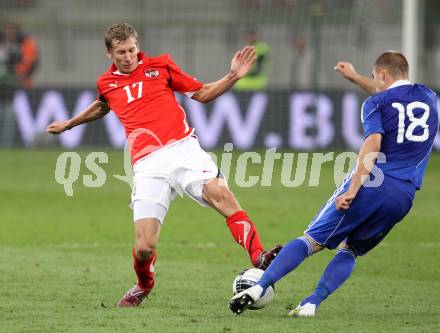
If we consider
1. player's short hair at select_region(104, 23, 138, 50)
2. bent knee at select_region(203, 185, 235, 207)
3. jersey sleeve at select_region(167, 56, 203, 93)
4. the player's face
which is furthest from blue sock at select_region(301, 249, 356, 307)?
player's short hair at select_region(104, 23, 138, 50)

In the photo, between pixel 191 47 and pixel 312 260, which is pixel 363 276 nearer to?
pixel 312 260

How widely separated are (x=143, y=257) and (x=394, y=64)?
2305 millimetres

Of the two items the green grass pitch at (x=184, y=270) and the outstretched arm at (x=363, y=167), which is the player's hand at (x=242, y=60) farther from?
the green grass pitch at (x=184, y=270)

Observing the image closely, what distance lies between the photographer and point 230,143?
2162cm

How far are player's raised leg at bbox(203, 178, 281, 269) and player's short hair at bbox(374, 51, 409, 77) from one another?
4.83ft

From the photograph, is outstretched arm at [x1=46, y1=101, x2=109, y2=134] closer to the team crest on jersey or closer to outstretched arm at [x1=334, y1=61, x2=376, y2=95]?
the team crest on jersey

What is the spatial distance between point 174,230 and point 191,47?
12.9m

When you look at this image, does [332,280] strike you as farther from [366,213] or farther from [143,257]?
[143,257]

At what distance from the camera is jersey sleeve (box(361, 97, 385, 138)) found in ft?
23.1

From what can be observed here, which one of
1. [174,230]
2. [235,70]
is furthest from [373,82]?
[174,230]

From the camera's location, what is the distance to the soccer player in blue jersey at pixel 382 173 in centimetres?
712

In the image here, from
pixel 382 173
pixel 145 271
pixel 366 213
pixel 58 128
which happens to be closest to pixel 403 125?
pixel 382 173

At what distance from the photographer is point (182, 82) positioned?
8.11 metres

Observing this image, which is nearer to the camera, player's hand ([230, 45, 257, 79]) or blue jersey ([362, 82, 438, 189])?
blue jersey ([362, 82, 438, 189])
